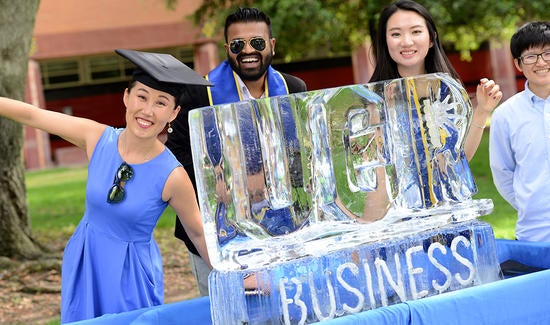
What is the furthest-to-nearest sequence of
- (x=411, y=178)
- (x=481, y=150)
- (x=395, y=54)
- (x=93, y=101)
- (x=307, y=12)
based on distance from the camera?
(x=93, y=101) → (x=481, y=150) → (x=307, y=12) → (x=395, y=54) → (x=411, y=178)

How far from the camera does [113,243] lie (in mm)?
2369

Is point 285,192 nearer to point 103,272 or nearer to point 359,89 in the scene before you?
point 359,89

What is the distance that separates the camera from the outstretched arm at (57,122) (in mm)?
2418

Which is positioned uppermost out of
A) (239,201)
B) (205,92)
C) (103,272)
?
(205,92)

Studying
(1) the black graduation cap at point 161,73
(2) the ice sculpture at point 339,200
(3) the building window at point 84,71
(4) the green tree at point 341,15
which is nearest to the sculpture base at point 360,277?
(2) the ice sculpture at point 339,200

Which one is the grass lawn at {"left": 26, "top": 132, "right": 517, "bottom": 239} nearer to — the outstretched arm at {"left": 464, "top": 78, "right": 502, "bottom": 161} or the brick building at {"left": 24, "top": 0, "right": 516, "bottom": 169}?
the outstretched arm at {"left": 464, "top": 78, "right": 502, "bottom": 161}

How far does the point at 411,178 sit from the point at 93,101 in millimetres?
26239

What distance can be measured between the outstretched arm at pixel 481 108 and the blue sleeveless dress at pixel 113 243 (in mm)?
999

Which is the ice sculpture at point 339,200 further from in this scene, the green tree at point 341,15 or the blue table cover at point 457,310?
the green tree at point 341,15

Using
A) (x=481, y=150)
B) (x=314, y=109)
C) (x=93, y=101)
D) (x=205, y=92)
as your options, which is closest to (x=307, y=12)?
(x=481, y=150)

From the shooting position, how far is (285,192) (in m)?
2.09

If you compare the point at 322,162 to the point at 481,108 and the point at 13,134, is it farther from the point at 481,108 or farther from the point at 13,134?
the point at 13,134

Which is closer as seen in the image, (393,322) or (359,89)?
(393,322)

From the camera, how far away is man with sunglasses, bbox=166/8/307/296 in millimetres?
2775
